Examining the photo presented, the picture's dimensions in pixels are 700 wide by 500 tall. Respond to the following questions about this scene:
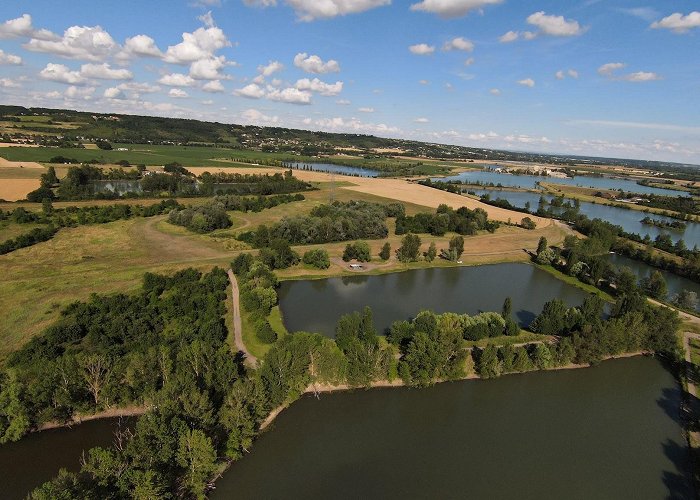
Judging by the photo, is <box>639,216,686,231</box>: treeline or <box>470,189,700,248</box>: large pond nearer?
<box>470,189,700,248</box>: large pond

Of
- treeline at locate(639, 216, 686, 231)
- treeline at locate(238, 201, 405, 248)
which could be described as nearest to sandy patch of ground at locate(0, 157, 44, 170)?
treeline at locate(238, 201, 405, 248)

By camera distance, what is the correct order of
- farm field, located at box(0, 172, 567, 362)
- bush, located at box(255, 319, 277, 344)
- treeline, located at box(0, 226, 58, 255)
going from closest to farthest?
1. bush, located at box(255, 319, 277, 344)
2. farm field, located at box(0, 172, 567, 362)
3. treeline, located at box(0, 226, 58, 255)

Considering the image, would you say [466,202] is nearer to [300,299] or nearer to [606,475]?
[300,299]

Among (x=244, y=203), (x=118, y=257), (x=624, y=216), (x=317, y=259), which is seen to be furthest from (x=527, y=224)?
(x=118, y=257)

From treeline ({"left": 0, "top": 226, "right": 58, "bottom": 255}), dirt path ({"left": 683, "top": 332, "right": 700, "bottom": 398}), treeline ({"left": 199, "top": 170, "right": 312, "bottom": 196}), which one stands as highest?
treeline ({"left": 199, "top": 170, "right": 312, "bottom": 196})

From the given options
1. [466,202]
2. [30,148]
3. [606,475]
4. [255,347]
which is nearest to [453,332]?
[606,475]

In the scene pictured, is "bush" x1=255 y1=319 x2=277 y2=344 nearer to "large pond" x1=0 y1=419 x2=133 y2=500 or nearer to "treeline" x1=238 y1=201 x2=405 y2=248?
"large pond" x1=0 y1=419 x2=133 y2=500

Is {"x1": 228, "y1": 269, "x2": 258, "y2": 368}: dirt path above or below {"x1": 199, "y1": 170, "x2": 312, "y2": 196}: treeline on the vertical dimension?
below
